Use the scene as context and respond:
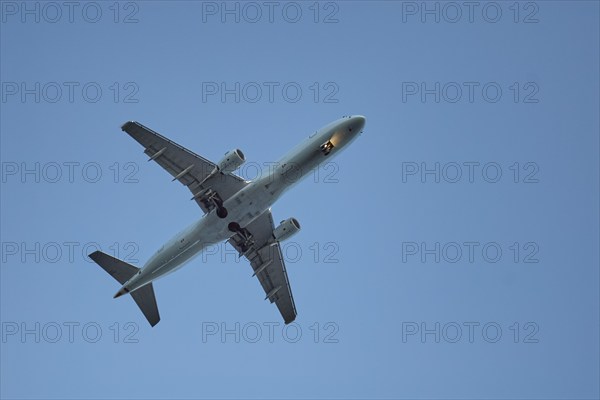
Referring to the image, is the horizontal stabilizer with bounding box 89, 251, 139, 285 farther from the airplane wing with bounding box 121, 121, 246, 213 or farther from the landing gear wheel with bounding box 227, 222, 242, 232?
the landing gear wheel with bounding box 227, 222, 242, 232

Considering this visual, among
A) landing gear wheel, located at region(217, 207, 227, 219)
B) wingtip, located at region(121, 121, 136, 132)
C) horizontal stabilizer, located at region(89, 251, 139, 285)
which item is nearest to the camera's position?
wingtip, located at region(121, 121, 136, 132)

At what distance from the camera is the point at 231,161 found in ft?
227

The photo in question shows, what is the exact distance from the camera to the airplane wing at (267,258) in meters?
76.8

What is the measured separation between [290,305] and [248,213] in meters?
12.5

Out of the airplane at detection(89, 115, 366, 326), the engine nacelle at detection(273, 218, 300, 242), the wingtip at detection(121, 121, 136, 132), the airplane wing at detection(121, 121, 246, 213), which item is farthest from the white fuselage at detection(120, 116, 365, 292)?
the wingtip at detection(121, 121, 136, 132)

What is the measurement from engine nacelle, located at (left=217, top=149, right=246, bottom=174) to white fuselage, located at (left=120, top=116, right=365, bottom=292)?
1963 mm

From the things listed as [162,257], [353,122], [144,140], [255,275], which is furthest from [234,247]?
[353,122]

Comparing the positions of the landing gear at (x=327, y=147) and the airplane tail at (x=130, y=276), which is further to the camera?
the airplane tail at (x=130, y=276)

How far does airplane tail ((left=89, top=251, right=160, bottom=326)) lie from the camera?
77375mm

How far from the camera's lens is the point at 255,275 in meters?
78.5

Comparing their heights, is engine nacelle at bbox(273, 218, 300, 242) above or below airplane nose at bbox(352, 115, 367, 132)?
below

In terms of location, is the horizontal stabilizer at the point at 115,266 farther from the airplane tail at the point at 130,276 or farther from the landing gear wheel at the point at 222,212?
the landing gear wheel at the point at 222,212

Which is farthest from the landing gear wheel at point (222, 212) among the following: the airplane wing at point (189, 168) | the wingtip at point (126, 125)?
the wingtip at point (126, 125)

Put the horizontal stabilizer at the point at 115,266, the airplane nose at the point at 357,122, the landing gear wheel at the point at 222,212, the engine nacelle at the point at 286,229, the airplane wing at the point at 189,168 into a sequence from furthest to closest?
the horizontal stabilizer at the point at 115,266 → the engine nacelle at the point at 286,229 → the landing gear wheel at the point at 222,212 → the airplane wing at the point at 189,168 → the airplane nose at the point at 357,122
